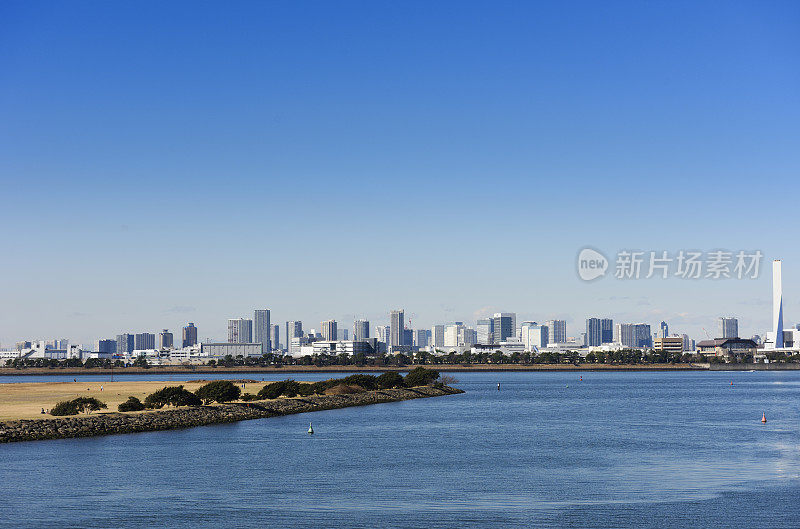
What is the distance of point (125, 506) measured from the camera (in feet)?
145

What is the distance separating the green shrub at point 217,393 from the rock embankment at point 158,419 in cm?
219

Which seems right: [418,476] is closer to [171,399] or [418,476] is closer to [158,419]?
[158,419]

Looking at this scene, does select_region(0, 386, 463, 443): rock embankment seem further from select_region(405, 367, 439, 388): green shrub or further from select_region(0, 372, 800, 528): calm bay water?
select_region(405, 367, 439, 388): green shrub

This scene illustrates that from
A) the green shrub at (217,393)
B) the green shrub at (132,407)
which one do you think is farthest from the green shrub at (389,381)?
the green shrub at (132,407)

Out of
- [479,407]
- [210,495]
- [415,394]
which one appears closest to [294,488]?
[210,495]

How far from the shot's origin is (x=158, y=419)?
87625 mm

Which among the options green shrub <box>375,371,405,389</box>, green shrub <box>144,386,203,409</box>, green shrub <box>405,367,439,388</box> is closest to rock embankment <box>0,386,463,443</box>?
green shrub <box>144,386,203,409</box>

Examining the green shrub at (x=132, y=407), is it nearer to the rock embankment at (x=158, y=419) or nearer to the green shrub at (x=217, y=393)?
the rock embankment at (x=158, y=419)

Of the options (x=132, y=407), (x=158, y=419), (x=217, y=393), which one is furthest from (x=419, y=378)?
(x=158, y=419)

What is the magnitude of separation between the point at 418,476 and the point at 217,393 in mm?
58031

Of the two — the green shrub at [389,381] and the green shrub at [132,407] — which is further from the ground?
the green shrub at [132,407]

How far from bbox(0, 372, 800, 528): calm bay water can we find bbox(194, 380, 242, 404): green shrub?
13694 millimetres

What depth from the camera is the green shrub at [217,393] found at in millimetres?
106062

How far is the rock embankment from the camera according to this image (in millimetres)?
75812
